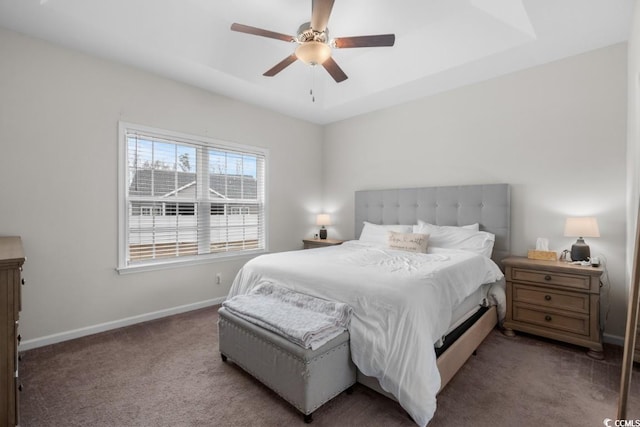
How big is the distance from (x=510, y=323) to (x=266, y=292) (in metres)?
2.32

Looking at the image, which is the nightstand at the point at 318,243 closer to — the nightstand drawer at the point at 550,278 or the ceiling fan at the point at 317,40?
the nightstand drawer at the point at 550,278

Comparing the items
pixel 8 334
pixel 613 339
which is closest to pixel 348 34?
pixel 8 334

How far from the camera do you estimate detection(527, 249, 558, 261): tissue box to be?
2.83 m

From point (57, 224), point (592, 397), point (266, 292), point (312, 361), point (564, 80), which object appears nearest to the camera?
point (312, 361)

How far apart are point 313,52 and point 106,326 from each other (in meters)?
3.19

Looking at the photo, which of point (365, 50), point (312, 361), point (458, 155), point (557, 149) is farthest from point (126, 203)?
point (557, 149)

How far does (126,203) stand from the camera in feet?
10.2

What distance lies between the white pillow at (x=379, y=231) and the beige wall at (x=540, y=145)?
27.0 inches

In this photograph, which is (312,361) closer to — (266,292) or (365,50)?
(266,292)

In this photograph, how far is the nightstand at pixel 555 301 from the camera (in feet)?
8.10

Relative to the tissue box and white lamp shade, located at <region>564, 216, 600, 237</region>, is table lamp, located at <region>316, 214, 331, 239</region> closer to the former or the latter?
the tissue box

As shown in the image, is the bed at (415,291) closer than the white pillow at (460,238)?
Yes

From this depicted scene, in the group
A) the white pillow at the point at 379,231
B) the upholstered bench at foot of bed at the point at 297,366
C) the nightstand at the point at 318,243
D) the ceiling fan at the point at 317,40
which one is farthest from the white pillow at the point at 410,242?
the ceiling fan at the point at 317,40

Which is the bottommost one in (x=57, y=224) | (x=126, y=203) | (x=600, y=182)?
(x=57, y=224)
